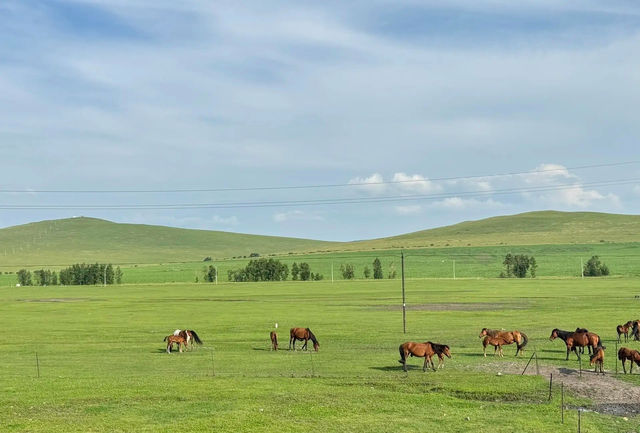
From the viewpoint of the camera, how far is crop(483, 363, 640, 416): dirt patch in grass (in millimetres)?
23013

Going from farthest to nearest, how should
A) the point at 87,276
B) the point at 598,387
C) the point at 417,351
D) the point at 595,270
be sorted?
1. the point at 87,276
2. the point at 595,270
3. the point at 417,351
4. the point at 598,387

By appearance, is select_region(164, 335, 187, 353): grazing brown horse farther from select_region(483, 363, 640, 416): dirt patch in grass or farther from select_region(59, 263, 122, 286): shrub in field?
select_region(59, 263, 122, 286): shrub in field

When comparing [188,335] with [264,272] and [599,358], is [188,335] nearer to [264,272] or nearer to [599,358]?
[599,358]

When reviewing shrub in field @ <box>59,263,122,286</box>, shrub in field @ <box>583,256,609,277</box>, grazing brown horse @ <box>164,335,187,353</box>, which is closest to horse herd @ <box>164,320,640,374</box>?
grazing brown horse @ <box>164,335,187,353</box>

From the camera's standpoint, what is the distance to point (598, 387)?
1018 inches

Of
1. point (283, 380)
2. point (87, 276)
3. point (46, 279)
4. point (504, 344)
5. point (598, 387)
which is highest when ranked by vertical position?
point (87, 276)

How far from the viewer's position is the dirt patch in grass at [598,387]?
75.5 ft

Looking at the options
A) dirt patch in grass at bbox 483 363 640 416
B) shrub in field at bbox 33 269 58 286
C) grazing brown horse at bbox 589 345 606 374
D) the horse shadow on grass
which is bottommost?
dirt patch in grass at bbox 483 363 640 416

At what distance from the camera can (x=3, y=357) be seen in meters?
36.7

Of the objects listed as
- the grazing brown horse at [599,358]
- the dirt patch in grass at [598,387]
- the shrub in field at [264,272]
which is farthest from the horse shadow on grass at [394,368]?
the shrub in field at [264,272]

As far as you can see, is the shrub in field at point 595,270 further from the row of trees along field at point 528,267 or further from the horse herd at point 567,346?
the horse herd at point 567,346

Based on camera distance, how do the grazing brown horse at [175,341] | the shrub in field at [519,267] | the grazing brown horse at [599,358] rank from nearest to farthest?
the grazing brown horse at [599,358], the grazing brown horse at [175,341], the shrub in field at [519,267]

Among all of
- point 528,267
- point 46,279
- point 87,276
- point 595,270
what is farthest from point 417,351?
point 46,279

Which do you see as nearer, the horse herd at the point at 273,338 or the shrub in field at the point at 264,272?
the horse herd at the point at 273,338
